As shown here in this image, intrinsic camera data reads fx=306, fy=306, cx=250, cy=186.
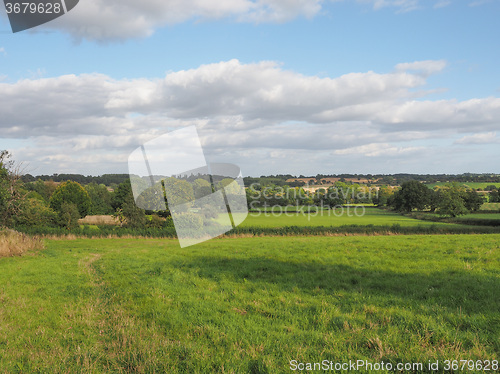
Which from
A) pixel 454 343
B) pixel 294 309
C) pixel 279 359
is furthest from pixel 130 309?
pixel 454 343

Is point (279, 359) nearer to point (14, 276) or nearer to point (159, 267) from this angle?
point (159, 267)

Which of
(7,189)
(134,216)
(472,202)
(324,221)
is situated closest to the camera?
(7,189)

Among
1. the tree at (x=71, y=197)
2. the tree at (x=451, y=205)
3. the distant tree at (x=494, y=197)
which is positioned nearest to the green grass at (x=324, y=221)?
the tree at (x=451, y=205)

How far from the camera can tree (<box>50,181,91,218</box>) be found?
7099cm

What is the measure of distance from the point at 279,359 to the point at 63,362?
358 cm

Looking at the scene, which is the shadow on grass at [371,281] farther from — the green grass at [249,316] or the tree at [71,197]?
the tree at [71,197]

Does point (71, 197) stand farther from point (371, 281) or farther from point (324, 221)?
point (371, 281)

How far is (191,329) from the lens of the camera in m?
6.24

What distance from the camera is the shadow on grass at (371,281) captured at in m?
7.40

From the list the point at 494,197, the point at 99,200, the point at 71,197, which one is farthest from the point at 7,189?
the point at 494,197

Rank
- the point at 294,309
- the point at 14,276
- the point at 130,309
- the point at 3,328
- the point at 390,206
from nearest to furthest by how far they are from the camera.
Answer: the point at 3,328 → the point at 294,309 → the point at 130,309 → the point at 14,276 → the point at 390,206

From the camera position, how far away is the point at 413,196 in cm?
8606

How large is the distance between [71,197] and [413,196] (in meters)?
89.1

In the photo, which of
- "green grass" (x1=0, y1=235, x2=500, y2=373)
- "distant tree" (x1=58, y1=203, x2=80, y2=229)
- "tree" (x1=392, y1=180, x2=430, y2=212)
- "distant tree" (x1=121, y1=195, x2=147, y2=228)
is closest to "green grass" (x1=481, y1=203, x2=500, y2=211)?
"tree" (x1=392, y1=180, x2=430, y2=212)
